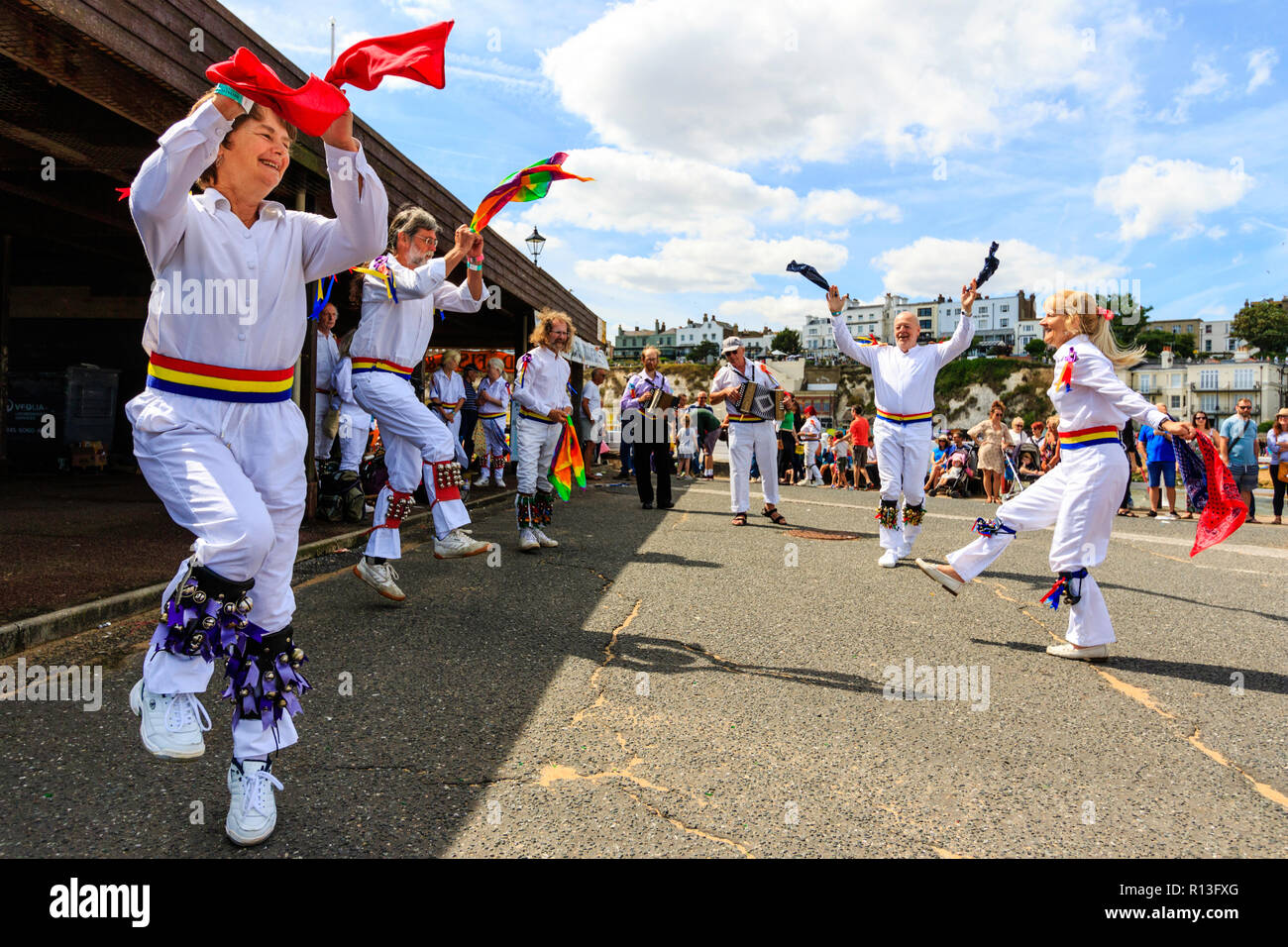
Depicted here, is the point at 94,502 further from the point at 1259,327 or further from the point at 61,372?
the point at 1259,327

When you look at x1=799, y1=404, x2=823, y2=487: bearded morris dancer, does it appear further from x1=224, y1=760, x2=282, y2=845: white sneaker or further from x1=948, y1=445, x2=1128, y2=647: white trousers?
x1=224, y1=760, x2=282, y2=845: white sneaker

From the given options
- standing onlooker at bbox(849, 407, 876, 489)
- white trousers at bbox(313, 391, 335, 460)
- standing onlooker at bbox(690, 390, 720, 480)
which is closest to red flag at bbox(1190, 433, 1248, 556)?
white trousers at bbox(313, 391, 335, 460)

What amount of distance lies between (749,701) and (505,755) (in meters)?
1.18

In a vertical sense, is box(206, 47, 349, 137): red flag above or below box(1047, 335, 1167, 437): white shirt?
above

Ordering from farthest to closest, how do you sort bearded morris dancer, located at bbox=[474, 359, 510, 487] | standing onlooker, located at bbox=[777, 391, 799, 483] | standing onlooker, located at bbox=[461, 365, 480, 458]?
standing onlooker, located at bbox=[777, 391, 799, 483], standing onlooker, located at bbox=[461, 365, 480, 458], bearded morris dancer, located at bbox=[474, 359, 510, 487]

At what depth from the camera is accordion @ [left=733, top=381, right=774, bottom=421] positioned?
10039mm

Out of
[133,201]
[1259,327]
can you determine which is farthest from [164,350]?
[1259,327]

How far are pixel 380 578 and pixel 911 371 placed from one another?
15.8 ft

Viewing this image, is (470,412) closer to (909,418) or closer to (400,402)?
(909,418)

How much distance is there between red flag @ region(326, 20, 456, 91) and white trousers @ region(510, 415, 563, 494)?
16.8 ft

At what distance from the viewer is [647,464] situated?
37.4 ft

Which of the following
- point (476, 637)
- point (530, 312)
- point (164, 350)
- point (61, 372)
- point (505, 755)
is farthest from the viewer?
point (530, 312)

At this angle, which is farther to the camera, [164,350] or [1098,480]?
[1098,480]
